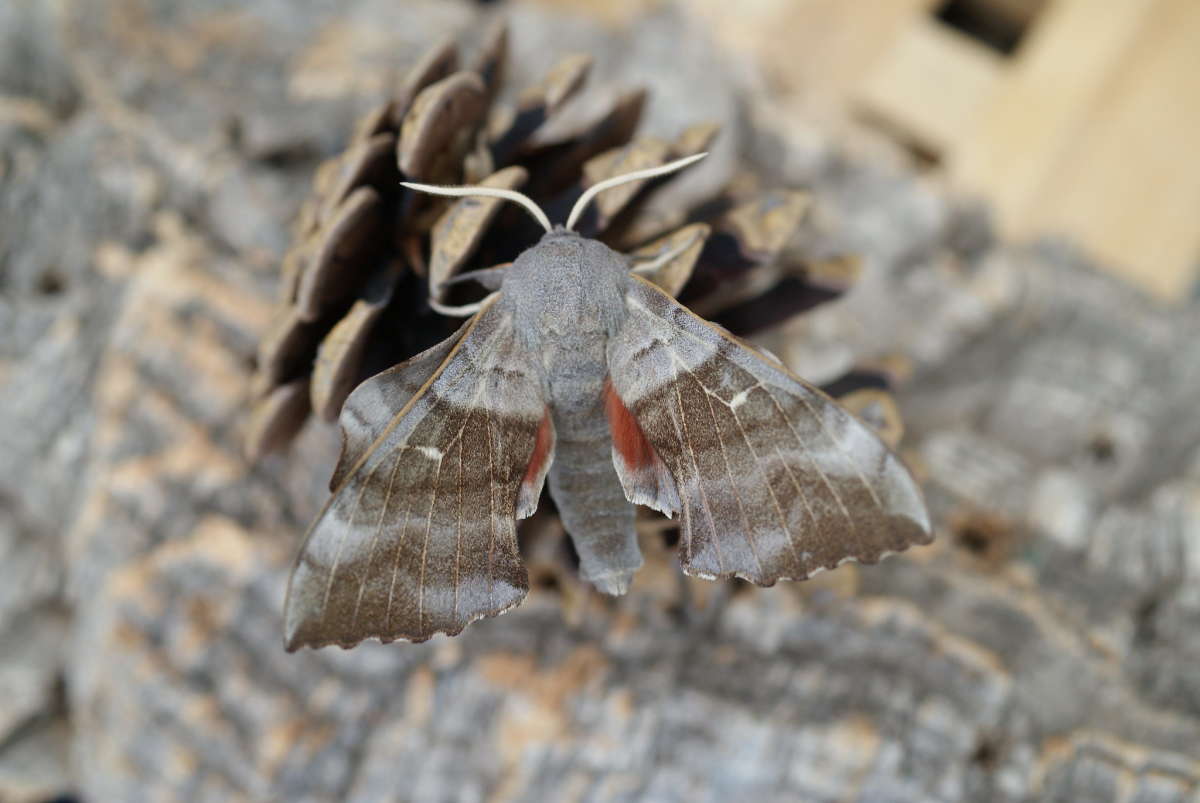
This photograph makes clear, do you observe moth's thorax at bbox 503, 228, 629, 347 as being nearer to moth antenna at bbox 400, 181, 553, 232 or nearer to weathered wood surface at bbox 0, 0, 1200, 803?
moth antenna at bbox 400, 181, 553, 232

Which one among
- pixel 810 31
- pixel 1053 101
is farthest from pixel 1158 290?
pixel 810 31

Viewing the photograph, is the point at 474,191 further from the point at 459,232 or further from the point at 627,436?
the point at 627,436

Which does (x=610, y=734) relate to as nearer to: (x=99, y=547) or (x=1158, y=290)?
(x=99, y=547)

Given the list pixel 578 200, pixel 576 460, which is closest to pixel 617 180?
pixel 578 200

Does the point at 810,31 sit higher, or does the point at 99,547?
the point at 810,31

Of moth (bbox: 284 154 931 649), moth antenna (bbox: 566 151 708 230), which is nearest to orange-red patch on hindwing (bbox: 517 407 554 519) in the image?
moth (bbox: 284 154 931 649)
